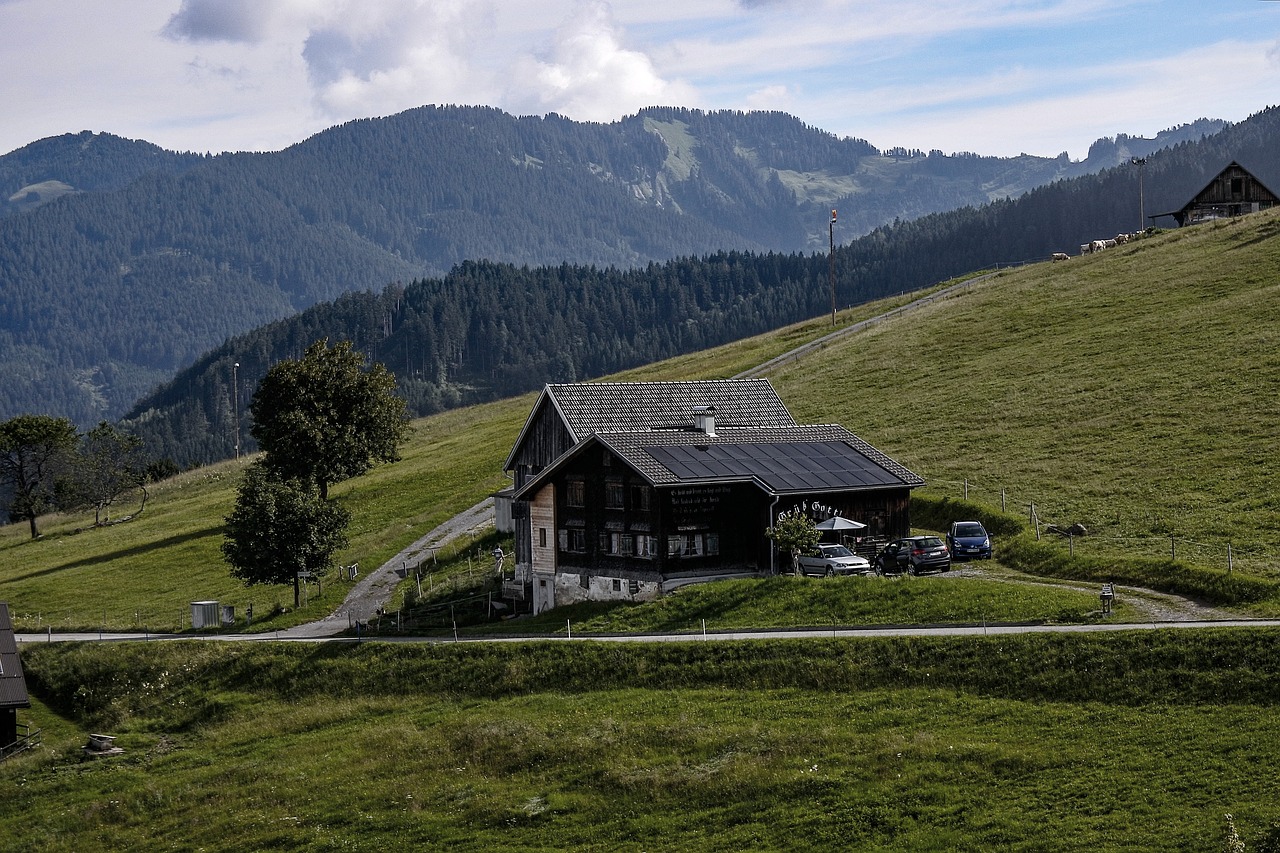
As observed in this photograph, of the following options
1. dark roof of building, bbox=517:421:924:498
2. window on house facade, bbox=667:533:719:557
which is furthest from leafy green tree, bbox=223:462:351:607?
window on house facade, bbox=667:533:719:557

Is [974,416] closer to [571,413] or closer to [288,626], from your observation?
[571,413]

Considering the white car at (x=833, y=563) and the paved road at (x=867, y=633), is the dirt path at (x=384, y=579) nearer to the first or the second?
the paved road at (x=867, y=633)

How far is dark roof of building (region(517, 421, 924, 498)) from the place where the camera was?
2462 inches

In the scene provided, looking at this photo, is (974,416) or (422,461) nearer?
(974,416)

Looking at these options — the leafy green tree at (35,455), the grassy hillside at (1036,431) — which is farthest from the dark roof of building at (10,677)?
the leafy green tree at (35,455)

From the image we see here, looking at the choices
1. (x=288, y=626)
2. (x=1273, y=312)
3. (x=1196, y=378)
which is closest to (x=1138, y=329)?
(x=1273, y=312)

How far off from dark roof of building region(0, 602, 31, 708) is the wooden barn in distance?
12352 centimetres

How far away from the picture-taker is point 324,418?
9912 cm

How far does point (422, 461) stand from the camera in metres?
120

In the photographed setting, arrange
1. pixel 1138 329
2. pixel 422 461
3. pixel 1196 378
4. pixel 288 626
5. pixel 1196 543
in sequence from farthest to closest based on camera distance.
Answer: pixel 422 461 < pixel 1138 329 < pixel 1196 378 < pixel 288 626 < pixel 1196 543

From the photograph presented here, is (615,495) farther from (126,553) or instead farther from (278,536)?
(126,553)

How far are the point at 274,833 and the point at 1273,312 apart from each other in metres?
79.0

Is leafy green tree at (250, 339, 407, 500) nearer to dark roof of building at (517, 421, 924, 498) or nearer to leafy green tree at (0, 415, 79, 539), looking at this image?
dark roof of building at (517, 421, 924, 498)

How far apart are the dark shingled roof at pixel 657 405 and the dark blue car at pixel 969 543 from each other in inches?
580
